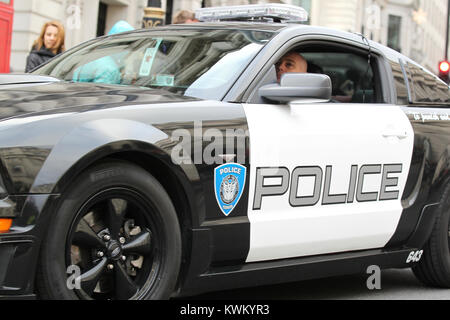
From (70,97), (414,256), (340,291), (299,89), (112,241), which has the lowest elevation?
(340,291)

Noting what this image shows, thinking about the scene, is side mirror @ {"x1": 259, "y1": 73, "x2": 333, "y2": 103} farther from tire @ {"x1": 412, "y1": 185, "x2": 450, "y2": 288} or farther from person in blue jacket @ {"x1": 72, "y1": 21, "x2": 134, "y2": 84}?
tire @ {"x1": 412, "y1": 185, "x2": 450, "y2": 288}

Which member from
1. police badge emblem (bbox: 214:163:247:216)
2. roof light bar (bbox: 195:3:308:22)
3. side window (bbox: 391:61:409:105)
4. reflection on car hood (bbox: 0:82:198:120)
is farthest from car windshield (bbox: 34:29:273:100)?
side window (bbox: 391:61:409:105)

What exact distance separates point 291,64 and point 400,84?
77 cm

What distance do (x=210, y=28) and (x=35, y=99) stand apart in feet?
4.54

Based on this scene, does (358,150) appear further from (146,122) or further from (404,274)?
(404,274)

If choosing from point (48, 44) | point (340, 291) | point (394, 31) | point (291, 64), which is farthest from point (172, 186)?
point (394, 31)

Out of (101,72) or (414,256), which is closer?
(101,72)

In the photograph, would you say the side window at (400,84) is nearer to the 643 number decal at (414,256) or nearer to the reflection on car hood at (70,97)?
the 643 number decal at (414,256)

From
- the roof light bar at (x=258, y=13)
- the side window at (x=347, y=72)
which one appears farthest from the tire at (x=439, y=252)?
the roof light bar at (x=258, y=13)

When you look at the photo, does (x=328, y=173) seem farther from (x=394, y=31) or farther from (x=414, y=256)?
(x=394, y=31)

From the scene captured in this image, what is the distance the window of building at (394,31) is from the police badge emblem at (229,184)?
52770 millimetres

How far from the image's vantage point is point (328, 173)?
4469 millimetres

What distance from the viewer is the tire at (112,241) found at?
3377 millimetres

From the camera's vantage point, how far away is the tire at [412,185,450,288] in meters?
5.40
